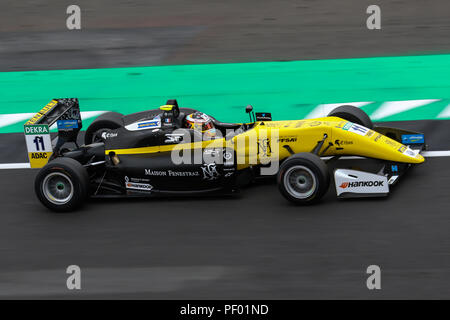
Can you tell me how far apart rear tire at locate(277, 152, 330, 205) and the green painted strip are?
3513mm

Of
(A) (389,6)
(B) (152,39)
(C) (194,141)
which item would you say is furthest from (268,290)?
(A) (389,6)

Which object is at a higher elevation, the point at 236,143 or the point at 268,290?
the point at 236,143

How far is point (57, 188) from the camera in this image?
28.0 feet

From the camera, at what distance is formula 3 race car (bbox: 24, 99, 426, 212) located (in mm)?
8156

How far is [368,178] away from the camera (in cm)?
806

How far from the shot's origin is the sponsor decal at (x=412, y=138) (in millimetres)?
9156

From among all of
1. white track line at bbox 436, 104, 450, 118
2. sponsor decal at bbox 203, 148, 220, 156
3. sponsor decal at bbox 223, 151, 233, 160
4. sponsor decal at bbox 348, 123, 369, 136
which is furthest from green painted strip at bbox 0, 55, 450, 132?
sponsor decal at bbox 223, 151, 233, 160

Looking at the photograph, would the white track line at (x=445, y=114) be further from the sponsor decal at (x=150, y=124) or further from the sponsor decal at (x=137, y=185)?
the sponsor decal at (x=137, y=185)

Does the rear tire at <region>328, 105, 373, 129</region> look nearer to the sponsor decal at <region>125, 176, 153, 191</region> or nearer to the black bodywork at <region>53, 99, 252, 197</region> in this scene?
the black bodywork at <region>53, 99, 252, 197</region>

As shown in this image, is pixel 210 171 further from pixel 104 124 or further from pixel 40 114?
pixel 40 114

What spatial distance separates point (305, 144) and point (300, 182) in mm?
739

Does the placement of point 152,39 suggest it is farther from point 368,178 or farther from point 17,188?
point 368,178

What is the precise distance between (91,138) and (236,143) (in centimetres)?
269

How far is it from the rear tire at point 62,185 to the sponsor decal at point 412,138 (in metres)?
4.45
